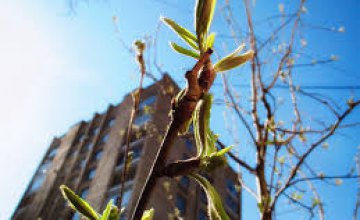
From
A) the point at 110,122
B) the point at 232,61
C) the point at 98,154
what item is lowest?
the point at 232,61

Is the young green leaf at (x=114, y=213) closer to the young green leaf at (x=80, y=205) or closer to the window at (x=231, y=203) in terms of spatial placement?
the young green leaf at (x=80, y=205)

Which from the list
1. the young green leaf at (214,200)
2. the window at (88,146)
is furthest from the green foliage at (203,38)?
the window at (88,146)

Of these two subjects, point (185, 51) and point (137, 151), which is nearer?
point (185, 51)

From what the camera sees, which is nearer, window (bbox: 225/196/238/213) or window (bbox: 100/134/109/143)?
window (bbox: 100/134/109/143)

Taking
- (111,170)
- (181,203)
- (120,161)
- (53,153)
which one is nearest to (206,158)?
(181,203)

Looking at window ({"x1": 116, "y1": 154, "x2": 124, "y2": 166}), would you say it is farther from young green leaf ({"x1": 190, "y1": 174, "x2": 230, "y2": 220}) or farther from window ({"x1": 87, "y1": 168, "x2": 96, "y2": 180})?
young green leaf ({"x1": 190, "y1": 174, "x2": 230, "y2": 220})

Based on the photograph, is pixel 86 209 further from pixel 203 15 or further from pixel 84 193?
pixel 84 193

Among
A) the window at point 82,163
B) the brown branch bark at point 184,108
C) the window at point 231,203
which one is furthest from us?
the window at point 231,203

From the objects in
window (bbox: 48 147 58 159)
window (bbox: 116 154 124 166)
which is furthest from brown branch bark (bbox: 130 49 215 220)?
window (bbox: 48 147 58 159)

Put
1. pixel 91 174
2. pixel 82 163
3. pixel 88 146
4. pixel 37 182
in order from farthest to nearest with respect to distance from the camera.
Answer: pixel 37 182, pixel 88 146, pixel 82 163, pixel 91 174
